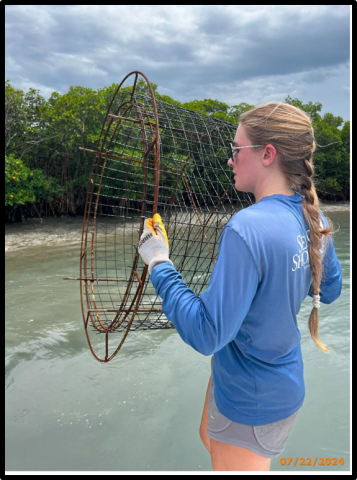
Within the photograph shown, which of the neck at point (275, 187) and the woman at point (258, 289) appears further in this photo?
the neck at point (275, 187)

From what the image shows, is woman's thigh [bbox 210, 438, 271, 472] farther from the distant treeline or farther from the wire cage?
the distant treeline

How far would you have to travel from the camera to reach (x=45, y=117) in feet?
36.4

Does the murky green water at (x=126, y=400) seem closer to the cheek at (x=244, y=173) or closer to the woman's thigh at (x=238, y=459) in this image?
the woman's thigh at (x=238, y=459)

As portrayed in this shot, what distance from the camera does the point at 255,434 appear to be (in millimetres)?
1125

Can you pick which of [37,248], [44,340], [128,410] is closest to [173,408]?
[128,410]

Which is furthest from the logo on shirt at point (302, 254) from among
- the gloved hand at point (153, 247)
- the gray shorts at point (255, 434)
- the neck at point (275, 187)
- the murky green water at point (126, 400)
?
the murky green water at point (126, 400)

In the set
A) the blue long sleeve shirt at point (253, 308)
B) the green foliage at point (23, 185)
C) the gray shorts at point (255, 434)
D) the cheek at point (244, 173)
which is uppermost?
the green foliage at point (23, 185)

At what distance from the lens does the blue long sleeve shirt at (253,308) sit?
0.95 meters

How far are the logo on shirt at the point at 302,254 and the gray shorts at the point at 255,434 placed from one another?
46cm

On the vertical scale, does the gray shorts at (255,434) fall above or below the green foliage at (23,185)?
below

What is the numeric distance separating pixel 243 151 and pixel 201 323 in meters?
0.50

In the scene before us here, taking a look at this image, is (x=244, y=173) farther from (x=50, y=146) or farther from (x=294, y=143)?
(x=50, y=146)

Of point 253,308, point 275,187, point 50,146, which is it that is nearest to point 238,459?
point 253,308

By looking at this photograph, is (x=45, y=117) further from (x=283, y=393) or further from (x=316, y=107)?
(x=316, y=107)
